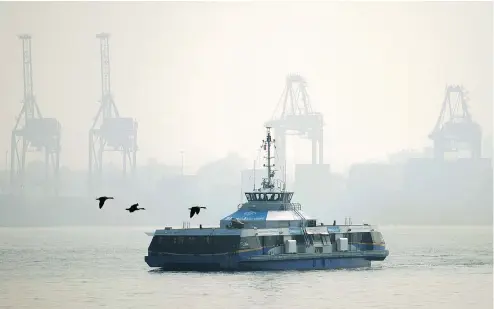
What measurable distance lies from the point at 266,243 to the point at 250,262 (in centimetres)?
293

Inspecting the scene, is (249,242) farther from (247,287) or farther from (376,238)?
(376,238)

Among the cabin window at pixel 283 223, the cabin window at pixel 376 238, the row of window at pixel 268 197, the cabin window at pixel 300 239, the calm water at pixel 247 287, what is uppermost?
the row of window at pixel 268 197

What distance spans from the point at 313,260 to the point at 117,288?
2030 cm

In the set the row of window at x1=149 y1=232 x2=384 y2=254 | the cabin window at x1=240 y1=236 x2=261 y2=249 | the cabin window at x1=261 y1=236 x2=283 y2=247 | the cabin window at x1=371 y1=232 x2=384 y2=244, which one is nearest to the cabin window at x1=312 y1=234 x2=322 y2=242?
the row of window at x1=149 y1=232 x2=384 y2=254

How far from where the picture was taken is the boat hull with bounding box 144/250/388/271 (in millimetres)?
116250

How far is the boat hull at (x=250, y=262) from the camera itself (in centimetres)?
11625

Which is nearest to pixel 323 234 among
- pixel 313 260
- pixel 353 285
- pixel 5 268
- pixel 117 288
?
pixel 313 260

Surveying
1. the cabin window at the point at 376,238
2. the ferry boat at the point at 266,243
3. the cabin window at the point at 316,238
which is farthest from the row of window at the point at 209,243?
the cabin window at the point at 376,238

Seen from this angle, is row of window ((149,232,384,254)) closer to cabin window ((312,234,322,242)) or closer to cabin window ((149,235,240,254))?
cabin window ((149,235,240,254))

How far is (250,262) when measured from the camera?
116750 mm

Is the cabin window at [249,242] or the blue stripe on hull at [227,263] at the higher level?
the cabin window at [249,242]

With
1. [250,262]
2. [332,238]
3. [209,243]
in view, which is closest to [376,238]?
[332,238]

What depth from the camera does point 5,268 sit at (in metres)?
136

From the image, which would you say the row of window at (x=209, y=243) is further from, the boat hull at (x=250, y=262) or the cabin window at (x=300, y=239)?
the cabin window at (x=300, y=239)
